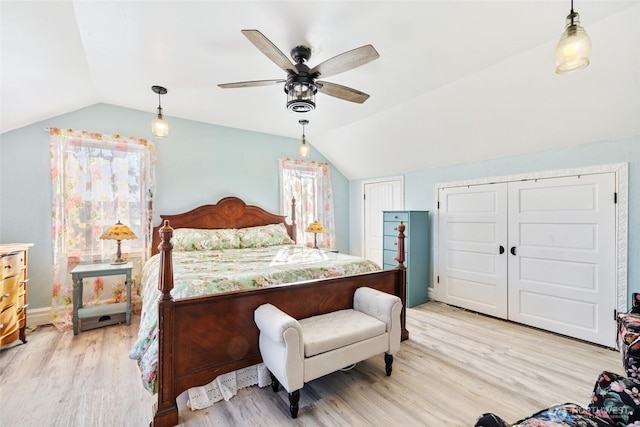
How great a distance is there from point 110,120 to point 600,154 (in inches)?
223

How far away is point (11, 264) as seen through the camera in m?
2.69

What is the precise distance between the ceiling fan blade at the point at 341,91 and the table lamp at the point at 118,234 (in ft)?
9.33

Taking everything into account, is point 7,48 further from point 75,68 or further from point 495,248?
point 495,248

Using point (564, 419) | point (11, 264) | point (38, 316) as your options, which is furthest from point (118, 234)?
point (564, 419)

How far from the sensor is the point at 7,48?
2.05 metres

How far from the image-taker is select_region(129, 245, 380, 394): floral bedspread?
1960mm

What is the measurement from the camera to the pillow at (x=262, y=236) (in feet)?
13.4

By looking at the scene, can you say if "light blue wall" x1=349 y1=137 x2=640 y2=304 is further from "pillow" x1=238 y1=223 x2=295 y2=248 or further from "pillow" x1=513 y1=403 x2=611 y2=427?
"pillow" x1=513 y1=403 x2=611 y2=427

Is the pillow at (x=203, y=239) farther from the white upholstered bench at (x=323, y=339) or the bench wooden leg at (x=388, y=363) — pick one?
the bench wooden leg at (x=388, y=363)

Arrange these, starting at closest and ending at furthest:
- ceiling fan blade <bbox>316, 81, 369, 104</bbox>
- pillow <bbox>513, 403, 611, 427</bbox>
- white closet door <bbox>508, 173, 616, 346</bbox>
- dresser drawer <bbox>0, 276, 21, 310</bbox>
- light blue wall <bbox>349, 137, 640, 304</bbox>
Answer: pillow <bbox>513, 403, 611, 427</bbox>
ceiling fan blade <bbox>316, 81, 369, 104</bbox>
dresser drawer <bbox>0, 276, 21, 310</bbox>
light blue wall <bbox>349, 137, 640, 304</bbox>
white closet door <bbox>508, 173, 616, 346</bbox>

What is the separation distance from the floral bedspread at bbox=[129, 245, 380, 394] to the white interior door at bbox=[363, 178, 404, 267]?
238 cm

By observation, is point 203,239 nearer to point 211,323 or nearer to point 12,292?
point 12,292

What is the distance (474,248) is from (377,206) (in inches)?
75.5

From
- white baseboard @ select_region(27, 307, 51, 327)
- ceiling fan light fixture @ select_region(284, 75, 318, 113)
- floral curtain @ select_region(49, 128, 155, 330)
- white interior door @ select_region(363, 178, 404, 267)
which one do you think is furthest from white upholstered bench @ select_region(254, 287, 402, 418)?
white baseboard @ select_region(27, 307, 51, 327)
